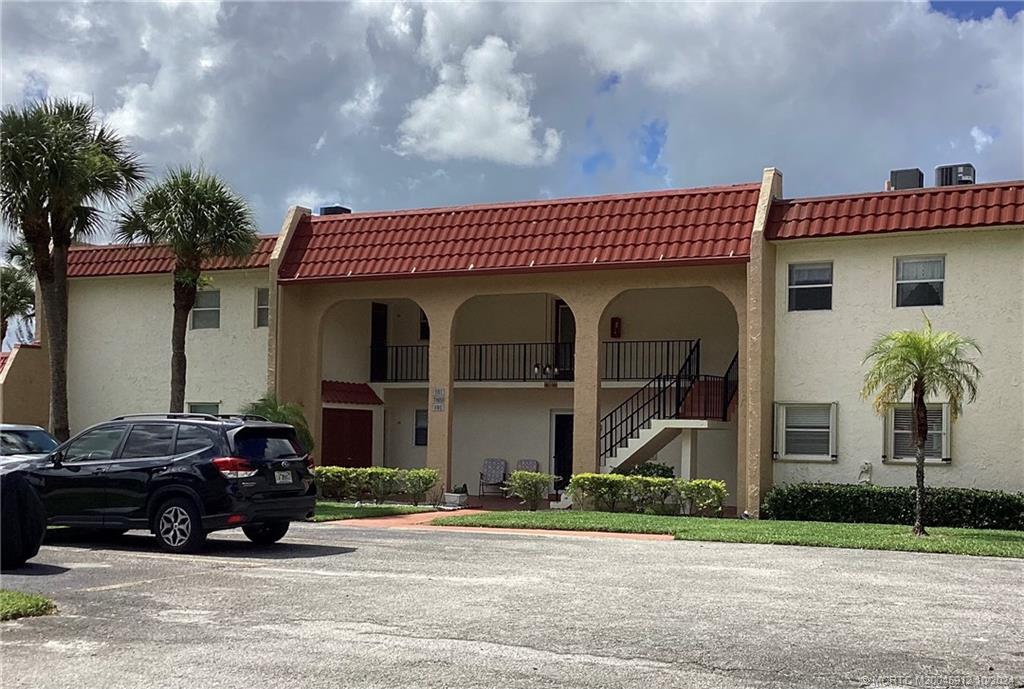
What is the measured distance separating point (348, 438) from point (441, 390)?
447 centimetres

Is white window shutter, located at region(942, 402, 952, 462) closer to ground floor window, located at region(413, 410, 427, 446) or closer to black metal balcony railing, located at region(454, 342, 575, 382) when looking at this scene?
black metal balcony railing, located at region(454, 342, 575, 382)

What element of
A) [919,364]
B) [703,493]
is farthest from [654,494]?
[919,364]

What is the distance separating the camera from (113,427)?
15305mm

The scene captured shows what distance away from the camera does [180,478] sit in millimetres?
14383

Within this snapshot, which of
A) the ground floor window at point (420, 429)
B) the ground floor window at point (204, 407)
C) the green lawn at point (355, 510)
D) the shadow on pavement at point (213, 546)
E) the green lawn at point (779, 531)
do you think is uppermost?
the ground floor window at point (204, 407)

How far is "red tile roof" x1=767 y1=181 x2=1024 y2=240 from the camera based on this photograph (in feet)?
69.2

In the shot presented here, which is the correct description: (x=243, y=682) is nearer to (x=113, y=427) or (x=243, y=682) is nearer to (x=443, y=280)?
(x=113, y=427)

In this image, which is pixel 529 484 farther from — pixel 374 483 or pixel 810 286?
pixel 810 286

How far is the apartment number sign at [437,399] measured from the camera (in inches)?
1017

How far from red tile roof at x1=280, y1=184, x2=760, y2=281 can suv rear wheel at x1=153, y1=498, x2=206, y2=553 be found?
37.1ft

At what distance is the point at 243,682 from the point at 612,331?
836 inches

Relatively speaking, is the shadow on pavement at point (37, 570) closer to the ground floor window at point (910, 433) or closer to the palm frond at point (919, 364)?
the palm frond at point (919, 364)

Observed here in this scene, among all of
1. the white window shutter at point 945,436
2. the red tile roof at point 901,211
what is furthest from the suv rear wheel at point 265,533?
the white window shutter at point 945,436

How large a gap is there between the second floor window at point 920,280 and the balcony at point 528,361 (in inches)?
231
